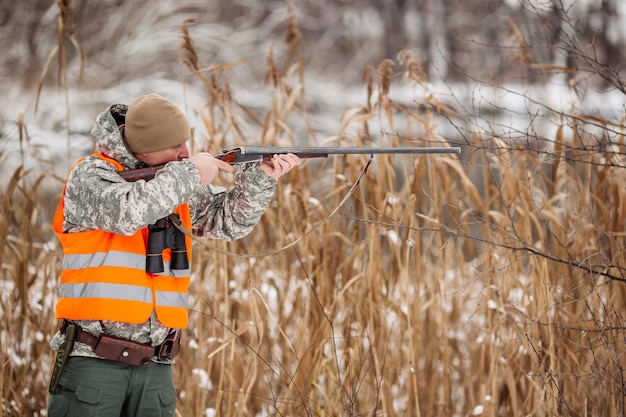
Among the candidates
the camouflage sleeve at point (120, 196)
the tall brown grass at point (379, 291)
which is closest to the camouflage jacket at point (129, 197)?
the camouflage sleeve at point (120, 196)

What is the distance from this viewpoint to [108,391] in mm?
1711

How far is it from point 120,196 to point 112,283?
0.20 metres

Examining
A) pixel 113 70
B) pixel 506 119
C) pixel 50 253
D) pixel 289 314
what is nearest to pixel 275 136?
pixel 289 314

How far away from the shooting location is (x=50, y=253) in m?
2.70

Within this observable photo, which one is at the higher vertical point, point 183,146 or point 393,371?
point 183,146

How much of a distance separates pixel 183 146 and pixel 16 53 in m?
7.96

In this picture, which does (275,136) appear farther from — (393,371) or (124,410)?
(124,410)

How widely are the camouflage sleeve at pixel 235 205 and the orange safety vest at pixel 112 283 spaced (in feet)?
0.77

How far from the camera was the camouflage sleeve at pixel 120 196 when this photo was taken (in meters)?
1.63

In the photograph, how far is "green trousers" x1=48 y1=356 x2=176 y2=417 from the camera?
1701 millimetres

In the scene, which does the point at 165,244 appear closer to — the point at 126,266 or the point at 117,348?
the point at 126,266

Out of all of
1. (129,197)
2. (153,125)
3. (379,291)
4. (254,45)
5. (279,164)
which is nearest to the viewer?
(129,197)

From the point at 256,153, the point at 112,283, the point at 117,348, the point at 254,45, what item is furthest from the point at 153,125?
the point at 254,45

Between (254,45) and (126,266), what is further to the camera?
(254,45)
